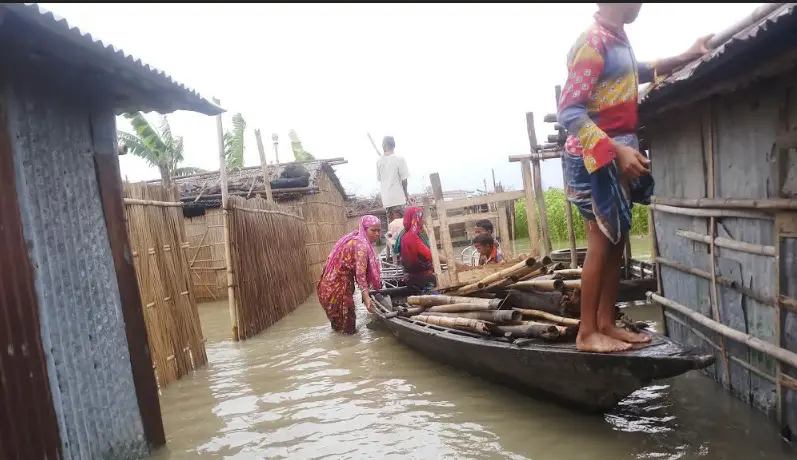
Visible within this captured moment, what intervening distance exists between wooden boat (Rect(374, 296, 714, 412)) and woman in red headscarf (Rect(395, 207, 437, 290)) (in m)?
2.37

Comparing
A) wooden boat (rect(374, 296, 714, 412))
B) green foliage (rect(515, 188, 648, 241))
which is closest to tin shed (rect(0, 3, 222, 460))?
wooden boat (rect(374, 296, 714, 412))

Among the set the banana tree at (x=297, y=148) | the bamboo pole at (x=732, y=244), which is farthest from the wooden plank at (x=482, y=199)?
the banana tree at (x=297, y=148)

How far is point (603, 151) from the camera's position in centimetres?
301

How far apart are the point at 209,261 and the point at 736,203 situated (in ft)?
37.2

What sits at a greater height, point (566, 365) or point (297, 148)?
point (297, 148)

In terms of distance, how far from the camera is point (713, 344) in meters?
4.36

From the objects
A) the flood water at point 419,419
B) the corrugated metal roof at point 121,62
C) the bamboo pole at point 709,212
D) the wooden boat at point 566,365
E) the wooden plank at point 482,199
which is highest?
the corrugated metal roof at point 121,62

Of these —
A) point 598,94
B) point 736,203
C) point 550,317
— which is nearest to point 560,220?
point 550,317

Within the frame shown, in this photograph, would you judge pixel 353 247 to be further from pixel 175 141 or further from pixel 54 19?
pixel 175 141

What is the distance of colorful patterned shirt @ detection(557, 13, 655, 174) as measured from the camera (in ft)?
9.99

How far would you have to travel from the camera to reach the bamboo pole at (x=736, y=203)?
3128mm

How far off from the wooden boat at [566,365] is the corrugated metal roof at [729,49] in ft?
5.46

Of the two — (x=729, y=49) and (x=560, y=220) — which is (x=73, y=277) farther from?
(x=560, y=220)

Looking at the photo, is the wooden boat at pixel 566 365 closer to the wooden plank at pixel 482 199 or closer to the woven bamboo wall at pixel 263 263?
the wooden plank at pixel 482 199
